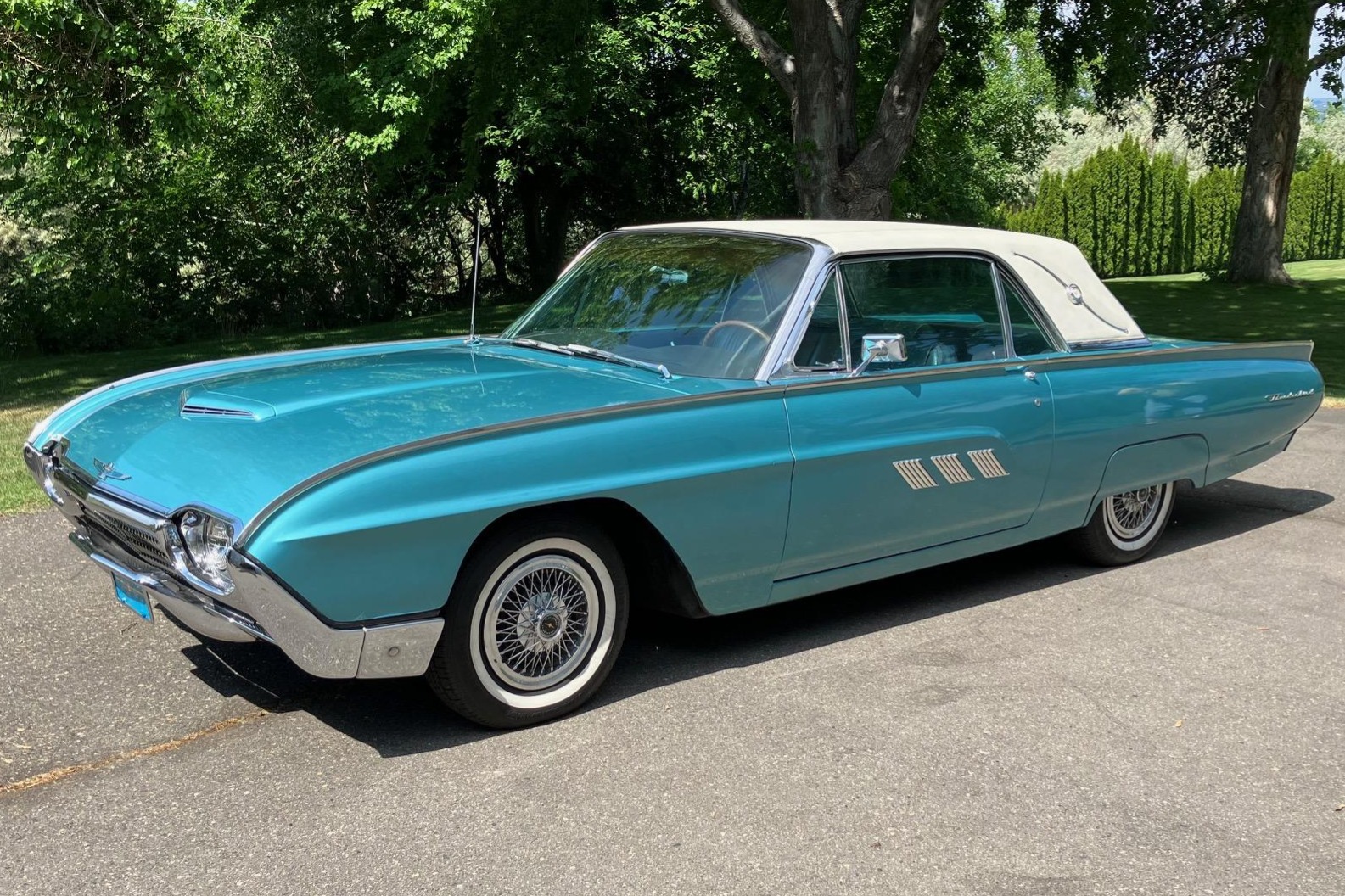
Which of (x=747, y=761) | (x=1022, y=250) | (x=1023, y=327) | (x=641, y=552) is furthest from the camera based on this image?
(x=1022, y=250)

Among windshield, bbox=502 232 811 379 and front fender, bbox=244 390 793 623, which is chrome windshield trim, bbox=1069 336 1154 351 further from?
front fender, bbox=244 390 793 623

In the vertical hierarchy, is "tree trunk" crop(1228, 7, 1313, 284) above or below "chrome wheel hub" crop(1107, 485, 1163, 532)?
above

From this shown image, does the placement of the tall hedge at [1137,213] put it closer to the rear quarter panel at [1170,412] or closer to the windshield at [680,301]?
the rear quarter panel at [1170,412]

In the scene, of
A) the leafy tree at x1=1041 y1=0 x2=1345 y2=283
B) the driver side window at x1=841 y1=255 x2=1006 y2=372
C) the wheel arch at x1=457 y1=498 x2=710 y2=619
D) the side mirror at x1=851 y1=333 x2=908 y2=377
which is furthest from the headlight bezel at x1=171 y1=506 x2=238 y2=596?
the leafy tree at x1=1041 y1=0 x2=1345 y2=283

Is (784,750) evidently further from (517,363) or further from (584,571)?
(517,363)

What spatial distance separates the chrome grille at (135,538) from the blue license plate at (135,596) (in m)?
0.10

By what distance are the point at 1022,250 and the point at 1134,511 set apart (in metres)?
1.35

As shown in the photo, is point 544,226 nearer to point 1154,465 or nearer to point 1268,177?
point 1268,177

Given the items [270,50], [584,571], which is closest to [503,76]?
[270,50]

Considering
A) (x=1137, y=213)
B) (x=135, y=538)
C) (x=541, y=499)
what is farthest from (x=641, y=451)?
(x=1137, y=213)

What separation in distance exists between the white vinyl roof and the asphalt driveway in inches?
48.6

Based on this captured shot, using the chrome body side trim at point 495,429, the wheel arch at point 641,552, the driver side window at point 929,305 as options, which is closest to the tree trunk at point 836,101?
the driver side window at point 929,305

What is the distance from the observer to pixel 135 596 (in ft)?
12.6

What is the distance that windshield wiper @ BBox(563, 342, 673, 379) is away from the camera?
14.6ft
